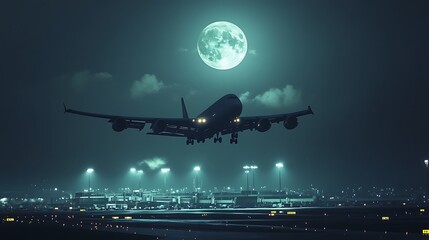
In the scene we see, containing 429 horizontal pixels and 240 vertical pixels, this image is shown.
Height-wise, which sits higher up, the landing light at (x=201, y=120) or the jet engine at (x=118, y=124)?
the landing light at (x=201, y=120)

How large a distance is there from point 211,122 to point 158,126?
869 centimetres

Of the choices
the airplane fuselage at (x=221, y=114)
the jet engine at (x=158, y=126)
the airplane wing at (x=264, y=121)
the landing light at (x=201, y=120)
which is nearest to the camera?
the airplane fuselage at (x=221, y=114)

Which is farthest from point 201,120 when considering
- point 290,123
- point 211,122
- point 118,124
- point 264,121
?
point 290,123

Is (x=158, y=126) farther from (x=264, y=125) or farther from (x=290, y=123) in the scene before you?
(x=290, y=123)

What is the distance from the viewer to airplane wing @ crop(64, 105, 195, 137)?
98062mm

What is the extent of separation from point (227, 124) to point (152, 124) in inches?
480

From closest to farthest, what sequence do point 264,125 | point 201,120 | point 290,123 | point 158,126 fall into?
point 158,126 → point 201,120 → point 290,123 → point 264,125

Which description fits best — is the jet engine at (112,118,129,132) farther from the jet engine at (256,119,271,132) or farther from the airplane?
the jet engine at (256,119,271,132)

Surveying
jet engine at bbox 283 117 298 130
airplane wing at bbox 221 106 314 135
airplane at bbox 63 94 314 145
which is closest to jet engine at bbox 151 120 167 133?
airplane at bbox 63 94 314 145

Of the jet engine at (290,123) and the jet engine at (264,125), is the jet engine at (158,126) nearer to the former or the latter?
the jet engine at (264,125)

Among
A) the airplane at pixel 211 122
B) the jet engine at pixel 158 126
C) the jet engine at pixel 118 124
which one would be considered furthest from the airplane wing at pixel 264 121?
the jet engine at pixel 118 124

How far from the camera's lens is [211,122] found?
97000mm

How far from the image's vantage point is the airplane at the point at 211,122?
95025 mm

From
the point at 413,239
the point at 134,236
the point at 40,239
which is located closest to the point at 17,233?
the point at 40,239
